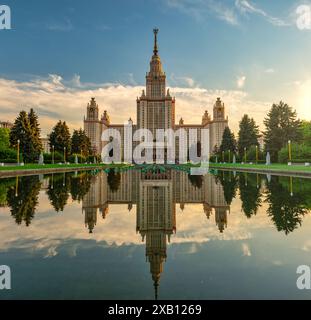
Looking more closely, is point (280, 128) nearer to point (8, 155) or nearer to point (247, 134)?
point (247, 134)

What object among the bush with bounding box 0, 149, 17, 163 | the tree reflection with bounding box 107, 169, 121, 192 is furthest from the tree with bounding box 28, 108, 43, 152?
the tree reflection with bounding box 107, 169, 121, 192

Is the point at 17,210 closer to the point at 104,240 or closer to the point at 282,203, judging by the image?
the point at 104,240

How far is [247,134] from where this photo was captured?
6062 centimetres

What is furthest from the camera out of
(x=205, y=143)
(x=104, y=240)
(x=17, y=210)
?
(x=205, y=143)

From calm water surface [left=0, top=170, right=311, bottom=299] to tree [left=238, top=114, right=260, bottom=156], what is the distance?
53994 mm

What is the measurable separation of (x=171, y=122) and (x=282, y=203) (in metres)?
106

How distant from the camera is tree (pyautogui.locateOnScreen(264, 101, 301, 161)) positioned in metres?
48.4

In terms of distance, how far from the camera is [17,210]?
28.4 feet

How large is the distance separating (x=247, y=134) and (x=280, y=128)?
11868 millimetres

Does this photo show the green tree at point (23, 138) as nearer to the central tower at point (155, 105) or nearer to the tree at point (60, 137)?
the tree at point (60, 137)

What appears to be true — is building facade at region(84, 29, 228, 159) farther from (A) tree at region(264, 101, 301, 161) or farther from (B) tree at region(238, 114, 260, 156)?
(A) tree at region(264, 101, 301, 161)

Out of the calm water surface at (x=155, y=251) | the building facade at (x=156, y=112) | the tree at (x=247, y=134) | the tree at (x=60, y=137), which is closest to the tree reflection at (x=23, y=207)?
the calm water surface at (x=155, y=251)

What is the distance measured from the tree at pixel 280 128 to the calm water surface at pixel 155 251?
4282 centimetres
